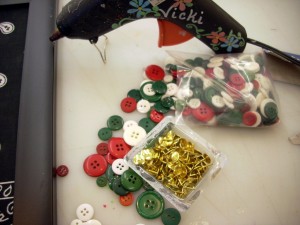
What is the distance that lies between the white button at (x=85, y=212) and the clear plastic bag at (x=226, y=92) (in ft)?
0.87

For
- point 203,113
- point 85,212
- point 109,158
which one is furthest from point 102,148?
point 203,113

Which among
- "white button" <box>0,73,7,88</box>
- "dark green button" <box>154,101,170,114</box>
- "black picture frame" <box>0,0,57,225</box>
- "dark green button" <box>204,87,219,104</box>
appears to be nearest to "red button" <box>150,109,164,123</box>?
"dark green button" <box>154,101,170,114</box>

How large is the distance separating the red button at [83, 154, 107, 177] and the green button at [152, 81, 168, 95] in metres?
0.19

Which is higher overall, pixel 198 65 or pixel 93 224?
pixel 198 65

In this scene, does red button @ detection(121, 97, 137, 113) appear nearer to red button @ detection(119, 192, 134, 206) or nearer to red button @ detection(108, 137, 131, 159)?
red button @ detection(108, 137, 131, 159)

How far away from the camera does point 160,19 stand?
1.88 feet

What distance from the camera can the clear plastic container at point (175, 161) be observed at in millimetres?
514

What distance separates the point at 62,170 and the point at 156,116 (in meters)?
0.23

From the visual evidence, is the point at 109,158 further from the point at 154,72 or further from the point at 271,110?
the point at 271,110

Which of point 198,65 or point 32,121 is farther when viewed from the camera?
point 198,65

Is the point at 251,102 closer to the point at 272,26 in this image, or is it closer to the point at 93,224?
the point at 272,26

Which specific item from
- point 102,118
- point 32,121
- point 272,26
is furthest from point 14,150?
point 272,26

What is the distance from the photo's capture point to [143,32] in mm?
715

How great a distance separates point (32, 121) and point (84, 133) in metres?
0.11
